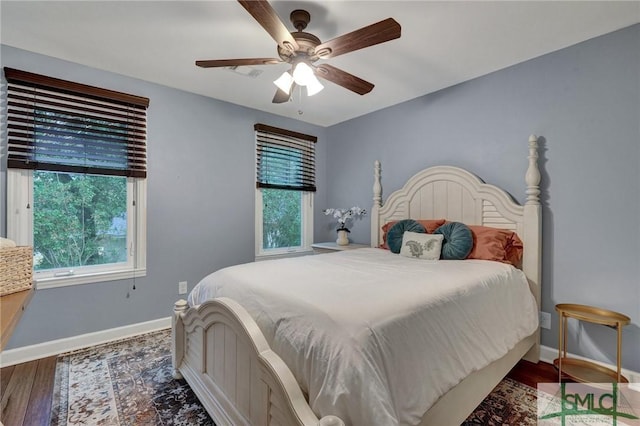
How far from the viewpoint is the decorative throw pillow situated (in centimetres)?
248

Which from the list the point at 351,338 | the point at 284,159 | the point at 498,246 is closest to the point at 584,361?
the point at 498,246

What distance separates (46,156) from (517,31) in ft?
12.0

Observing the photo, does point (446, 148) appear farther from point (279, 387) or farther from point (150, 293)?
point (150, 293)

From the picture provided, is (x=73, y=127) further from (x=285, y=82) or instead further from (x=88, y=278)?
(x=285, y=82)

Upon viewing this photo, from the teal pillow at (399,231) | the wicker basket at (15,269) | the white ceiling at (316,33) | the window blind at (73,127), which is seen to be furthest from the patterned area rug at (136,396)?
the white ceiling at (316,33)

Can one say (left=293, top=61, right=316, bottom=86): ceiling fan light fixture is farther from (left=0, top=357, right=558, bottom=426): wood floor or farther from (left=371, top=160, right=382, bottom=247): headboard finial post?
(left=0, top=357, right=558, bottom=426): wood floor

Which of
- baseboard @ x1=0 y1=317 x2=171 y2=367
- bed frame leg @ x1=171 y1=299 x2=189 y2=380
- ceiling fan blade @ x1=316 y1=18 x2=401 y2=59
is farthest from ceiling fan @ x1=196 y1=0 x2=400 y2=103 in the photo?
baseboard @ x1=0 y1=317 x2=171 y2=367

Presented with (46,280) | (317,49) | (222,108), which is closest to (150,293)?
(46,280)

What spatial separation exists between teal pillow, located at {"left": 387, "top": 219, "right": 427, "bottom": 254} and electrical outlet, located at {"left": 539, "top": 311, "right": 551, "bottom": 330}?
3.59ft

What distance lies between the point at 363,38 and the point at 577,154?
1.86m

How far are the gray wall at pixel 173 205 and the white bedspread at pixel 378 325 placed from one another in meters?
1.23

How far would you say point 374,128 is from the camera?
149 inches

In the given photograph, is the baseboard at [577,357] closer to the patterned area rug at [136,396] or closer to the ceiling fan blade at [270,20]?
the patterned area rug at [136,396]

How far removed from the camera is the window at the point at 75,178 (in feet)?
7.56
